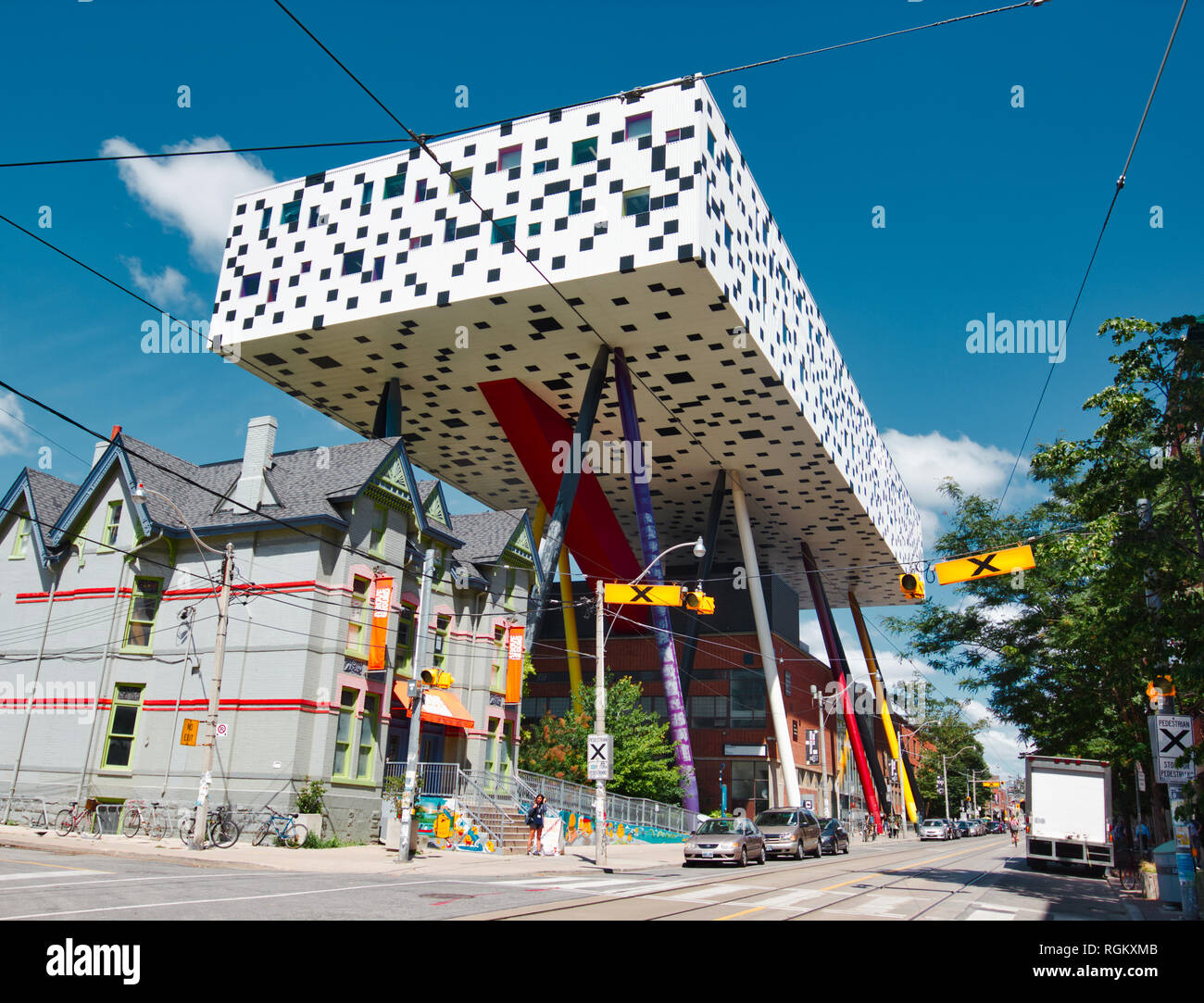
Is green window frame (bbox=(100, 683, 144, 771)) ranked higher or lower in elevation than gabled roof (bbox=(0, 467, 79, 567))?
lower

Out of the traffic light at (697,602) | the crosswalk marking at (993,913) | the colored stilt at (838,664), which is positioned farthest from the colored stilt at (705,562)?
the crosswalk marking at (993,913)

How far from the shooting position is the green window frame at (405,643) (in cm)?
3108

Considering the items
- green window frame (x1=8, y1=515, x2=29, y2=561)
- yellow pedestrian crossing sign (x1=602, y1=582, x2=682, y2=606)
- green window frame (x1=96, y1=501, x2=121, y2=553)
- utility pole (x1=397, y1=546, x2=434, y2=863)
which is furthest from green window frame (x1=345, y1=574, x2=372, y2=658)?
green window frame (x1=8, y1=515, x2=29, y2=561)

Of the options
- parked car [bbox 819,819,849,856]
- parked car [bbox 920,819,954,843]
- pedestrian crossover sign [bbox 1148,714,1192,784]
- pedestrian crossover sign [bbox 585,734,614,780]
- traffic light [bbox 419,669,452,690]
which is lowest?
parked car [bbox 920,819,954,843]

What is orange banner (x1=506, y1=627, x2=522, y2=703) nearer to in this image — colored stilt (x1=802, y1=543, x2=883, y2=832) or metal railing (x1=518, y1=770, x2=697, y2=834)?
metal railing (x1=518, y1=770, x2=697, y2=834)

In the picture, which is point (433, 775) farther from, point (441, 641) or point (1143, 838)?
point (1143, 838)

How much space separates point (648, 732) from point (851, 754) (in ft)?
168

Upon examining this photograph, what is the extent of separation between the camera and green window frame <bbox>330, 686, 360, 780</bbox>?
27.8 meters

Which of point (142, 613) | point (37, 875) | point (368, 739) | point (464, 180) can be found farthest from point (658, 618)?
point (37, 875)

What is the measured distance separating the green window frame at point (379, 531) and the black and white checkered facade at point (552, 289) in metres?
11.3

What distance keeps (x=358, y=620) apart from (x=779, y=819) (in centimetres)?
1724

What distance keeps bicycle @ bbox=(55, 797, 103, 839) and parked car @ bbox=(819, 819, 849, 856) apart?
2574 cm

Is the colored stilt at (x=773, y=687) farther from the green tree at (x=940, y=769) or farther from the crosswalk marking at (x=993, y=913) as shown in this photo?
the green tree at (x=940, y=769)
